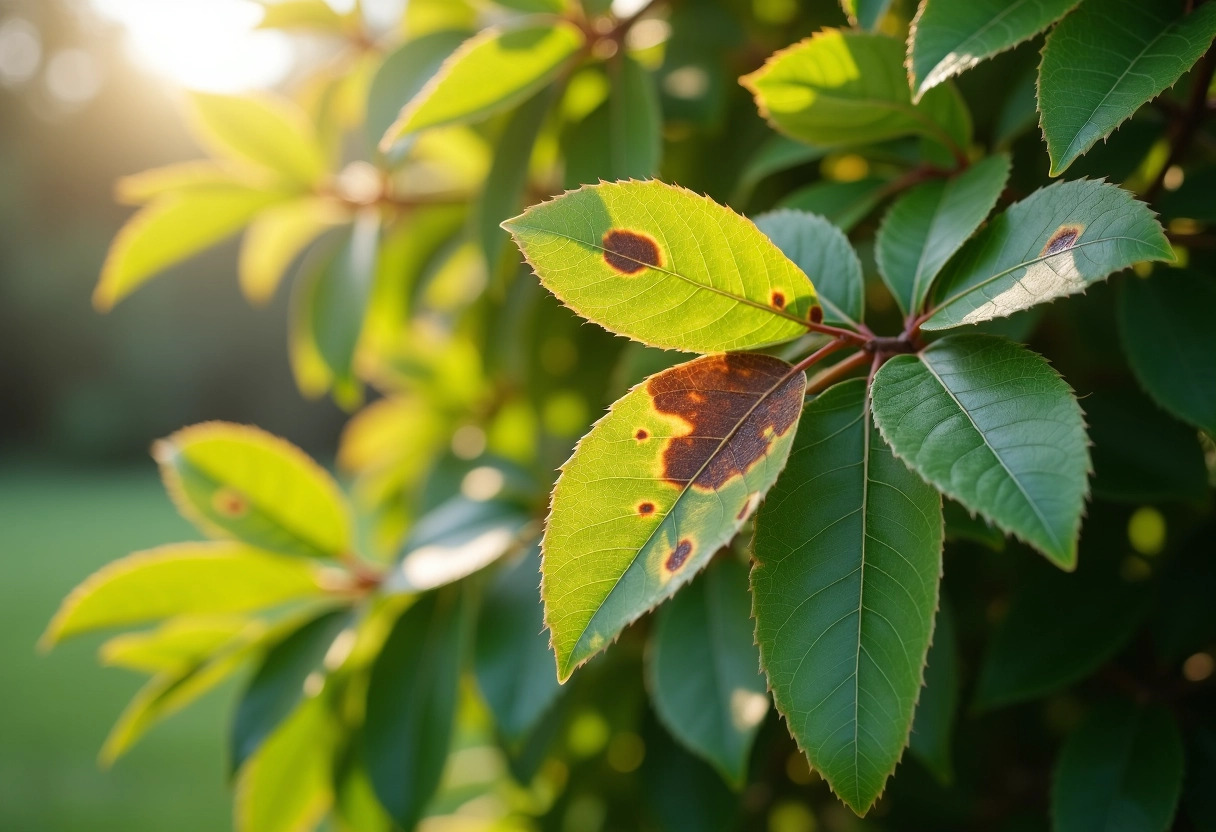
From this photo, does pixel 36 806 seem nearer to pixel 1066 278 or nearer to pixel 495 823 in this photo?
pixel 495 823

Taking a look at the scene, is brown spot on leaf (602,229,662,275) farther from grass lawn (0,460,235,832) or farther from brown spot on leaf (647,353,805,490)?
grass lawn (0,460,235,832)

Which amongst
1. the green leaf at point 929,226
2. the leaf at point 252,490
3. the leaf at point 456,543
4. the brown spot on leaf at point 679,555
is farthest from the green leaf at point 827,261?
the leaf at point 252,490

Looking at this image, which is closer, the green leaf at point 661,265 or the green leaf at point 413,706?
the green leaf at point 661,265

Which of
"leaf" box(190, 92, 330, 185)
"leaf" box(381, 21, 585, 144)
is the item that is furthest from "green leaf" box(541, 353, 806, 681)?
"leaf" box(190, 92, 330, 185)

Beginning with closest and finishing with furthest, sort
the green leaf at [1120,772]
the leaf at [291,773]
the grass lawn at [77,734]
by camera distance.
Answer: the green leaf at [1120,772], the leaf at [291,773], the grass lawn at [77,734]

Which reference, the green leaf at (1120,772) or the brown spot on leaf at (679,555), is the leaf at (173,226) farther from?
the green leaf at (1120,772)

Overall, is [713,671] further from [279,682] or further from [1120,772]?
[279,682]
